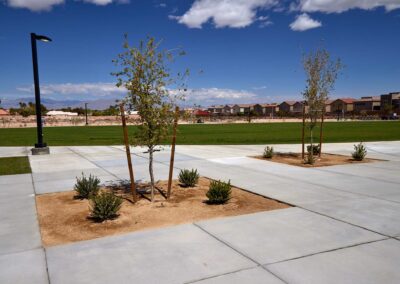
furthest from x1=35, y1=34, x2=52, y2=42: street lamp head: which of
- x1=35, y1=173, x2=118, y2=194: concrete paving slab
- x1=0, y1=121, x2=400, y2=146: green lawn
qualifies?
x1=35, y1=173, x2=118, y2=194: concrete paving slab

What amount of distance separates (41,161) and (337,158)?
1196cm

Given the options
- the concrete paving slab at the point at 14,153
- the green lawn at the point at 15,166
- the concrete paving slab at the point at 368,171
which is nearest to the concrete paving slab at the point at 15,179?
the green lawn at the point at 15,166

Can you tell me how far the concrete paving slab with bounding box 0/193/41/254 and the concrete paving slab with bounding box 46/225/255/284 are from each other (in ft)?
2.05

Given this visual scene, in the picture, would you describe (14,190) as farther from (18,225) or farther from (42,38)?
(42,38)

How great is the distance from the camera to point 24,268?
4.57 metres

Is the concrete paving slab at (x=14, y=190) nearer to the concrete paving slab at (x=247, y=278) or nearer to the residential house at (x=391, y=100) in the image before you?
the concrete paving slab at (x=247, y=278)

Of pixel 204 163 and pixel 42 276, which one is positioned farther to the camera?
pixel 204 163

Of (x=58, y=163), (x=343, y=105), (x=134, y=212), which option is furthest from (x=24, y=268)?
(x=343, y=105)

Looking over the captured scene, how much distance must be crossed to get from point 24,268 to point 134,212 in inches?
107

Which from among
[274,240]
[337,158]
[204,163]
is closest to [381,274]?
[274,240]

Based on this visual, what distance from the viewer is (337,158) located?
47.8 ft

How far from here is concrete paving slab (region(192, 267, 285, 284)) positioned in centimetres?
407

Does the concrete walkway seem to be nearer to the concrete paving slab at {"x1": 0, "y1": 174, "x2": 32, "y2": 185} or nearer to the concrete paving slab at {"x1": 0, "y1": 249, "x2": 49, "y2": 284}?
the concrete paving slab at {"x1": 0, "y1": 249, "x2": 49, "y2": 284}

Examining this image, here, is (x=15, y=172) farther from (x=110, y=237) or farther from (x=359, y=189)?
(x=359, y=189)
